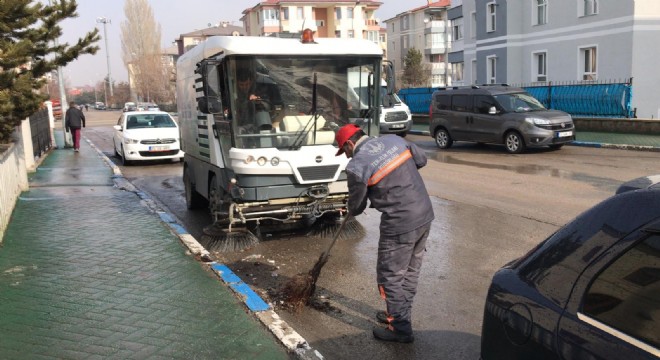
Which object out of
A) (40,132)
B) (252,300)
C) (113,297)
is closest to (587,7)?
(40,132)

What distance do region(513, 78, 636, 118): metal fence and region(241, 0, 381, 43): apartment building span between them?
182 ft

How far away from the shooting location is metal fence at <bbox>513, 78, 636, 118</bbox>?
19.5 metres

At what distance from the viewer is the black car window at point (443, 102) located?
A: 729 inches

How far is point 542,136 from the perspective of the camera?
15555mm

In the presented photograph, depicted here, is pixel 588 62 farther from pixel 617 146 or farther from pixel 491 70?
pixel 617 146

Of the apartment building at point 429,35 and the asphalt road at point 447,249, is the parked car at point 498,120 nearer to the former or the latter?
the asphalt road at point 447,249

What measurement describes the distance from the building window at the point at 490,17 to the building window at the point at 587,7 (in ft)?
20.8

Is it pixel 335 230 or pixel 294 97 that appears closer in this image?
pixel 294 97

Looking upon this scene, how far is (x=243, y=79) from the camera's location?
282 inches

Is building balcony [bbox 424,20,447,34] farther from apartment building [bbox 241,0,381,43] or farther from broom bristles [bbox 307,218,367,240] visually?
broom bristles [bbox 307,218,367,240]

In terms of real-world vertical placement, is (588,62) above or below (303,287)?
above

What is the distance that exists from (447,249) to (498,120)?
1045 centimetres

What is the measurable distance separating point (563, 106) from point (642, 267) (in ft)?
70.6

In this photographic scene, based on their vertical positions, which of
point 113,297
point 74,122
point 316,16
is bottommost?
point 113,297
